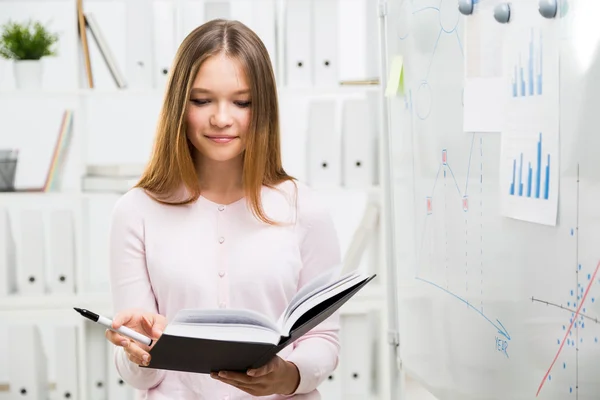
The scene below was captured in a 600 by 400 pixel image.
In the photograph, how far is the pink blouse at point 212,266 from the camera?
1.44m

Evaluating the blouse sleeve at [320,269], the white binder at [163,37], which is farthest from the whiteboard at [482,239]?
the white binder at [163,37]

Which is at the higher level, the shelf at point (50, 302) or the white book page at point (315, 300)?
the white book page at point (315, 300)

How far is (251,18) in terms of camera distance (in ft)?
8.89

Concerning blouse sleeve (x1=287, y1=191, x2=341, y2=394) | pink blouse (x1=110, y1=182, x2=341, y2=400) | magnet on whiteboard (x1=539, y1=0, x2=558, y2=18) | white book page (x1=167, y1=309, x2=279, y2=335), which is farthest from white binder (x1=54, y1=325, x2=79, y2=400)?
magnet on whiteboard (x1=539, y1=0, x2=558, y2=18)

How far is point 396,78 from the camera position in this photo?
1765mm

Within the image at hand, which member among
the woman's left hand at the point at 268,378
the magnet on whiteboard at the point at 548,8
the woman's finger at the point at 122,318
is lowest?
the woman's left hand at the point at 268,378

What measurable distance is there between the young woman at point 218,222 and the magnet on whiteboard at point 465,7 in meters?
0.34

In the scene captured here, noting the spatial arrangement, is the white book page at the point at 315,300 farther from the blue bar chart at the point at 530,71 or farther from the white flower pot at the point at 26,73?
the white flower pot at the point at 26,73

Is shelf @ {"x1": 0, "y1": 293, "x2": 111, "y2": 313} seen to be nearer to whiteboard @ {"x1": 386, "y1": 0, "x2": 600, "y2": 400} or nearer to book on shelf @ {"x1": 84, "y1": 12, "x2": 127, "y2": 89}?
book on shelf @ {"x1": 84, "y1": 12, "x2": 127, "y2": 89}

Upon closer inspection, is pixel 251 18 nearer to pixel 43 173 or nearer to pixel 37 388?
pixel 43 173

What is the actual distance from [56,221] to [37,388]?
20.6 inches

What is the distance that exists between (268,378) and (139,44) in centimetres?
158

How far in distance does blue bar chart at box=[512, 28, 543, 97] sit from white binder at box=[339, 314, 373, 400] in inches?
63.2

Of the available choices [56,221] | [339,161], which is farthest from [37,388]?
[339,161]
